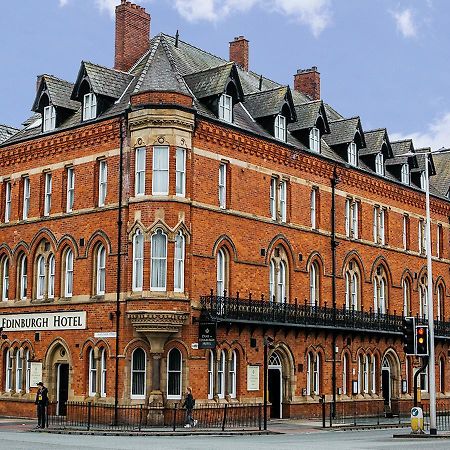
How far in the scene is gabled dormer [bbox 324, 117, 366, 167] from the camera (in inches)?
1916

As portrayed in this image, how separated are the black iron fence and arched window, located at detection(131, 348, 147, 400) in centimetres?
64

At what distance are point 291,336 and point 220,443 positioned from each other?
1482 cm

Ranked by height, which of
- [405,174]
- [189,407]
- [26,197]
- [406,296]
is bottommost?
[189,407]

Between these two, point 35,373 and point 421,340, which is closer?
point 421,340

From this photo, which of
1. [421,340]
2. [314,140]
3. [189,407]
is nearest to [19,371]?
[189,407]

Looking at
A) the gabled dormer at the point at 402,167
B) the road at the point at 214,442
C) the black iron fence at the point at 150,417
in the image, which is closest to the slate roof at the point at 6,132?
the black iron fence at the point at 150,417

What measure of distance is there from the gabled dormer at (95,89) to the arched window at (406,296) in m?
21.5

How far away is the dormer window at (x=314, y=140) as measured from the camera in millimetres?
45594

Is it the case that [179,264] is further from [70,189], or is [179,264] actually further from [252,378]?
[70,189]

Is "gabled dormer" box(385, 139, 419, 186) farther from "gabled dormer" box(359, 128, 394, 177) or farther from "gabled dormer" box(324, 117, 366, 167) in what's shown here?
"gabled dormer" box(324, 117, 366, 167)

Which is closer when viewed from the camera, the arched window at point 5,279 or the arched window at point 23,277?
the arched window at point 23,277

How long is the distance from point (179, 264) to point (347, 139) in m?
16.3

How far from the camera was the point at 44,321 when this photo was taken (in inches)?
1578

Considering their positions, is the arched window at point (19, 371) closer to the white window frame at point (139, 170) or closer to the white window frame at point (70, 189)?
the white window frame at point (70, 189)
